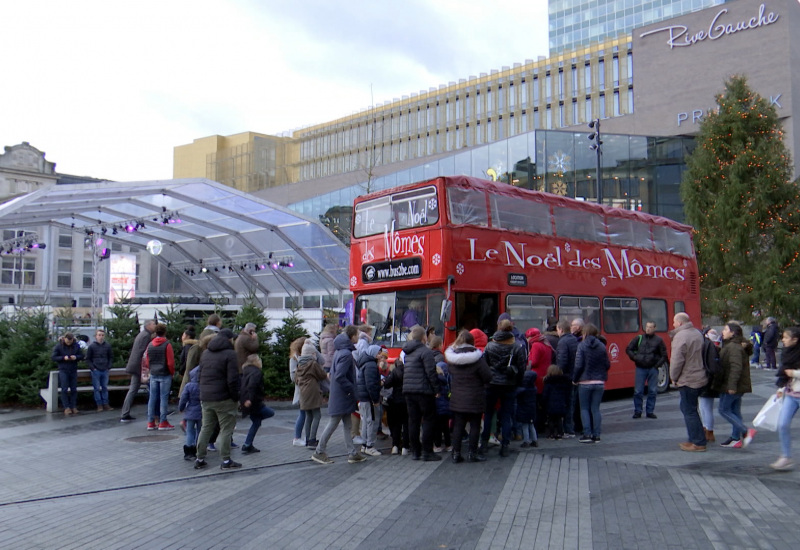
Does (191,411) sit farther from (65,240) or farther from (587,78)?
(65,240)

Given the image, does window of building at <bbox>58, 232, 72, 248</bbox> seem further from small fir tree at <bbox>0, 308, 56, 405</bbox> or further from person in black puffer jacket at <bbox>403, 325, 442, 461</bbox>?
person in black puffer jacket at <bbox>403, 325, 442, 461</bbox>

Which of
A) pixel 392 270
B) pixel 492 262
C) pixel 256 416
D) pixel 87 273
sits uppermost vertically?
pixel 87 273

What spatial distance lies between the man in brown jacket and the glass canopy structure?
15.7 meters

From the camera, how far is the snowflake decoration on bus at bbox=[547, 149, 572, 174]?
3891 centimetres

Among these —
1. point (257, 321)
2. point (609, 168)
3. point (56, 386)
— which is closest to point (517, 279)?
point (257, 321)

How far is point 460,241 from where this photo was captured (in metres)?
11.5

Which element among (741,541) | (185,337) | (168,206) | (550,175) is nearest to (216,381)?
(185,337)

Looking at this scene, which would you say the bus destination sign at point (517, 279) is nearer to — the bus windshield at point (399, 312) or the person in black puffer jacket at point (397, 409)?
the bus windshield at point (399, 312)

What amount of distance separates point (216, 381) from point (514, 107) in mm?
60236

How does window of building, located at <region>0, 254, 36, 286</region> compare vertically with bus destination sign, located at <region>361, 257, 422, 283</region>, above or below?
above

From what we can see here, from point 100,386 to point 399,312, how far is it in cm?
668

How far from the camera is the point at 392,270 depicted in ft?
39.4

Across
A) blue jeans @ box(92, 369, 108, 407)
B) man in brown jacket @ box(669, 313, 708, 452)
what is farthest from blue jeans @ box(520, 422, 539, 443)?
blue jeans @ box(92, 369, 108, 407)

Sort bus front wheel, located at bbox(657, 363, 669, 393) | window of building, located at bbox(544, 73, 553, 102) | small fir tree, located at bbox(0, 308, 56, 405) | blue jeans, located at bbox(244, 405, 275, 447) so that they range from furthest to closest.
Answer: window of building, located at bbox(544, 73, 553, 102), bus front wheel, located at bbox(657, 363, 669, 393), small fir tree, located at bbox(0, 308, 56, 405), blue jeans, located at bbox(244, 405, 275, 447)
